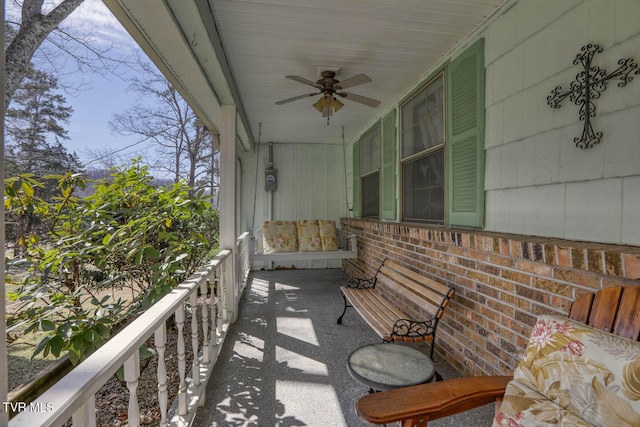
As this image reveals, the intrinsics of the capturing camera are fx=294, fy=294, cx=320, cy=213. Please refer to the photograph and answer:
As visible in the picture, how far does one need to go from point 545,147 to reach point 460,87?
1.03 metres

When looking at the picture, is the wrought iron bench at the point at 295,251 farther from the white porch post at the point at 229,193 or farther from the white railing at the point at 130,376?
the white railing at the point at 130,376

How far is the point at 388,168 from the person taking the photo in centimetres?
402

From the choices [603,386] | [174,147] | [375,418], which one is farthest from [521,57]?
[174,147]

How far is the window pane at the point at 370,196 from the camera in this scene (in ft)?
15.1

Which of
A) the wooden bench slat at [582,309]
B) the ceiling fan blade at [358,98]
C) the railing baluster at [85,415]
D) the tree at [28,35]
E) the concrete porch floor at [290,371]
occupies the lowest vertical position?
the concrete porch floor at [290,371]

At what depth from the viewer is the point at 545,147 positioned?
1718mm

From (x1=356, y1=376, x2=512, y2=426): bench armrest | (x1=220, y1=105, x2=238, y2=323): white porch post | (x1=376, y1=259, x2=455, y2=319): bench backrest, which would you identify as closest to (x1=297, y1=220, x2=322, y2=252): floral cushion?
(x1=376, y1=259, x2=455, y2=319): bench backrest

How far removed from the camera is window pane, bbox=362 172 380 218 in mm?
4613

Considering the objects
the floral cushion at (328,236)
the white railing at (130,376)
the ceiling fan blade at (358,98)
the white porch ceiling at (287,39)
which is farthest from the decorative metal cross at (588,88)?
the floral cushion at (328,236)

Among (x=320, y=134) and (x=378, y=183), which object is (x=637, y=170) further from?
(x=320, y=134)

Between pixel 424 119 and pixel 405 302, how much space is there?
1.99 metres

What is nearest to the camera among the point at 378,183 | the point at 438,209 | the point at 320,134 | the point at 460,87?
the point at 460,87

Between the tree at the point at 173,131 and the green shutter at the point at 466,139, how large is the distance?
4612 millimetres

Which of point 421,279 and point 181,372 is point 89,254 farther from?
point 421,279
